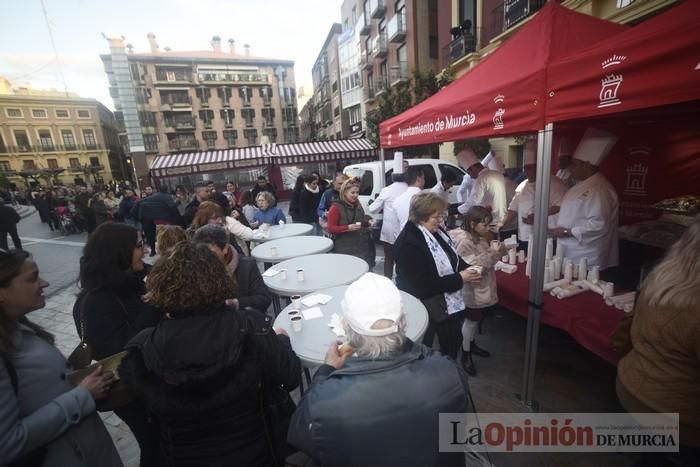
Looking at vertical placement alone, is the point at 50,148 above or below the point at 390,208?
above

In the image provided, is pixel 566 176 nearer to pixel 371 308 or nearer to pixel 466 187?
pixel 466 187

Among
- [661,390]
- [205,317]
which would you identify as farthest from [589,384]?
→ [205,317]

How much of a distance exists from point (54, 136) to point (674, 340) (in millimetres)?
59140

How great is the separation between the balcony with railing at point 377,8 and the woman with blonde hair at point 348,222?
70.2 feet

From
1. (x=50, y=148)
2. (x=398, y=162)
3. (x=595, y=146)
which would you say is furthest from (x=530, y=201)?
(x=50, y=148)

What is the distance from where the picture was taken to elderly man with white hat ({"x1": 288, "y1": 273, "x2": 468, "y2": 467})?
3.20 ft

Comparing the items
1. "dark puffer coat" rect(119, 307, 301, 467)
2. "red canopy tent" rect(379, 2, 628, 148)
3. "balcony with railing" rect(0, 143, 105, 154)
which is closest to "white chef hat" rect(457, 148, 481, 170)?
"red canopy tent" rect(379, 2, 628, 148)

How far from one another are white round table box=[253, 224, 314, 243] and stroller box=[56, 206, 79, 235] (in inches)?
430

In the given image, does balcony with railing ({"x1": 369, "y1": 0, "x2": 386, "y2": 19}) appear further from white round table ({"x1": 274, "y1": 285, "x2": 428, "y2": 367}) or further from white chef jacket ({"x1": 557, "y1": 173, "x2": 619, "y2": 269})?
white round table ({"x1": 274, "y1": 285, "x2": 428, "y2": 367})

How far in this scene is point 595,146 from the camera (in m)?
3.07

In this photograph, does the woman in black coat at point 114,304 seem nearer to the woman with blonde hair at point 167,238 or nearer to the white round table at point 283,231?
the woman with blonde hair at point 167,238

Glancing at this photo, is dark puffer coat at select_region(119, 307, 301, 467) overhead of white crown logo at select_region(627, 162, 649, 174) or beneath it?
beneath

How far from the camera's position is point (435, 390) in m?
1.02

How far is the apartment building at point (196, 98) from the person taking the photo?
33969 mm
